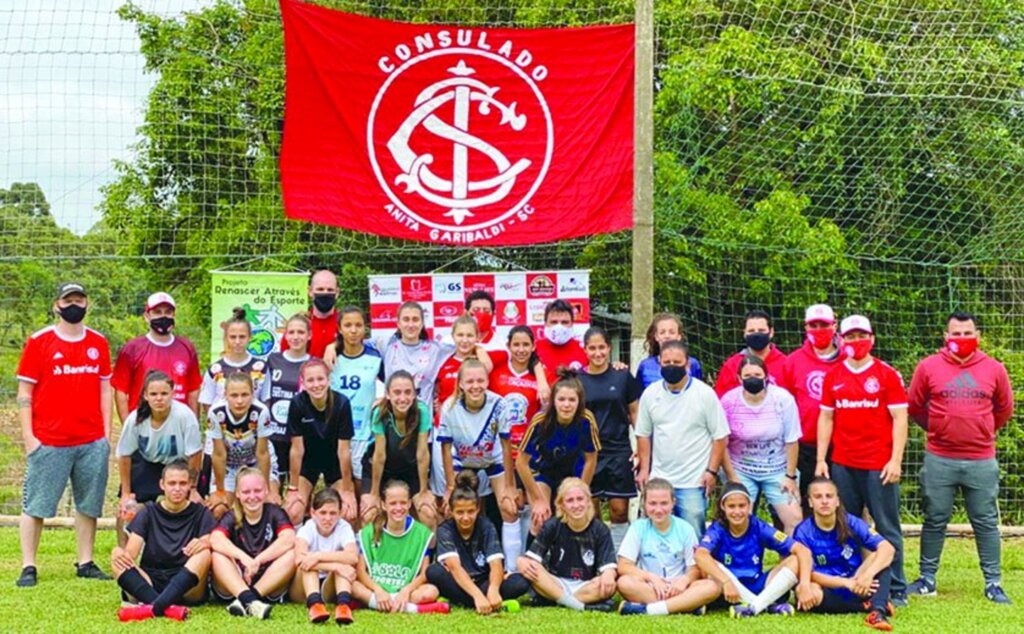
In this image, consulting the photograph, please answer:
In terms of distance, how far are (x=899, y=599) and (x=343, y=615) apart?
10.2ft

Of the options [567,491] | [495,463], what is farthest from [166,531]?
[567,491]

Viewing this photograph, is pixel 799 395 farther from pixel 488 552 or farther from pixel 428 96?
pixel 428 96

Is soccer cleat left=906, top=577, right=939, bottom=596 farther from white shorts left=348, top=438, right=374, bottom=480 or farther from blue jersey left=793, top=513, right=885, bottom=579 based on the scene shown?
white shorts left=348, top=438, right=374, bottom=480

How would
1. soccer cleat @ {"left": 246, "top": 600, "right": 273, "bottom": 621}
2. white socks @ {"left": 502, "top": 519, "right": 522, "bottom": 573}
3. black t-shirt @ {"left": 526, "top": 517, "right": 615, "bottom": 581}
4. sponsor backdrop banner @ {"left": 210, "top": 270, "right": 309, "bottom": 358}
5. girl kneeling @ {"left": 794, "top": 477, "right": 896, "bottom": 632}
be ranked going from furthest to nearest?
sponsor backdrop banner @ {"left": 210, "top": 270, "right": 309, "bottom": 358} → white socks @ {"left": 502, "top": 519, "right": 522, "bottom": 573} → black t-shirt @ {"left": 526, "top": 517, "right": 615, "bottom": 581} → girl kneeling @ {"left": 794, "top": 477, "right": 896, "bottom": 632} → soccer cleat @ {"left": 246, "top": 600, "right": 273, "bottom": 621}

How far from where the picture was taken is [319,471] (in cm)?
645

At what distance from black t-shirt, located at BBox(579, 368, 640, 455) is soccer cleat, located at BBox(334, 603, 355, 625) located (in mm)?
1825

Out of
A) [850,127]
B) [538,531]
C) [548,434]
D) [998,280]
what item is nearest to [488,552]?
[538,531]

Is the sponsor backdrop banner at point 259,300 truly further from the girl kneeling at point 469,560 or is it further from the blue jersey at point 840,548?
the blue jersey at point 840,548

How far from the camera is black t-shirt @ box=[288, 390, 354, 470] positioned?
6258 mm

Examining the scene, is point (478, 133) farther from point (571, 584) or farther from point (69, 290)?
point (571, 584)

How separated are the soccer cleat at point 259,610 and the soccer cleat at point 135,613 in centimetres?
49

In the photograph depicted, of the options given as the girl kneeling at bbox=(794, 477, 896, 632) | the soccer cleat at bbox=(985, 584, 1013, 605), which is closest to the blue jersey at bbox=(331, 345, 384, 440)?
the girl kneeling at bbox=(794, 477, 896, 632)

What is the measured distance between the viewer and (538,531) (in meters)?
6.28

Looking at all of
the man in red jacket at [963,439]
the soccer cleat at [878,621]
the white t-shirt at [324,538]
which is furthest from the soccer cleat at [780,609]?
the white t-shirt at [324,538]
